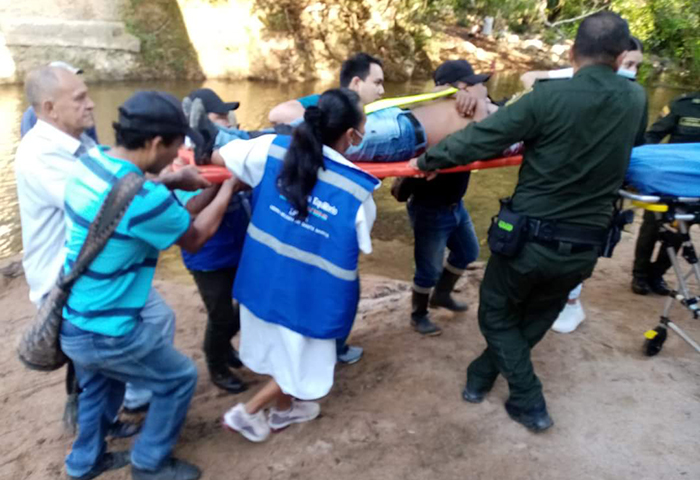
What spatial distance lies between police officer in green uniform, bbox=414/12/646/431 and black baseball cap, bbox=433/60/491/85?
0.77 metres

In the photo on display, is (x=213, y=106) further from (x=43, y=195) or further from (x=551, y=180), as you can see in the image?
(x=551, y=180)

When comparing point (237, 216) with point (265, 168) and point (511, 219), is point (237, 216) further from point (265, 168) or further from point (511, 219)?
point (511, 219)

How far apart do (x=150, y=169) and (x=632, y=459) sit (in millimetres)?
2728

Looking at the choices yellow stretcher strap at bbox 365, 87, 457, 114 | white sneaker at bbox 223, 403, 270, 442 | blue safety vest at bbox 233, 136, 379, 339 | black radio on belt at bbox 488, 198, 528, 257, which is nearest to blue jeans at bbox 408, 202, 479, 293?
yellow stretcher strap at bbox 365, 87, 457, 114

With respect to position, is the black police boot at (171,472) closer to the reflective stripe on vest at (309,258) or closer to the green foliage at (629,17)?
the reflective stripe on vest at (309,258)

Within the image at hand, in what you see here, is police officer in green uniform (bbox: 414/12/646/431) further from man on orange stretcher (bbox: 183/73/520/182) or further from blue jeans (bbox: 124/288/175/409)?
blue jeans (bbox: 124/288/175/409)

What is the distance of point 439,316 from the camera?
4.27 metres

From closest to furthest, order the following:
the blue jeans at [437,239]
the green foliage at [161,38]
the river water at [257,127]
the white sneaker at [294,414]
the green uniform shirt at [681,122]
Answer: the white sneaker at [294,414], the blue jeans at [437,239], the green uniform shirt at [681,122], the river water at [257,127], the green foliage at [161,38]

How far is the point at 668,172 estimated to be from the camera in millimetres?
3037

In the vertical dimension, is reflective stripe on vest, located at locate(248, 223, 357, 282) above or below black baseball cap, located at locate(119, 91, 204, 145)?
below

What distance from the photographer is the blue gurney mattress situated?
3.04 m

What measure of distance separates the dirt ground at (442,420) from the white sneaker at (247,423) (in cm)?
8

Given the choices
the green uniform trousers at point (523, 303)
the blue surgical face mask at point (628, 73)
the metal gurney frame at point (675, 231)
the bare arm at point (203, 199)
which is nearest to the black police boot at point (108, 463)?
the bare arm at point (203, 199)

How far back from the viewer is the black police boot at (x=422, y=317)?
3941 millimetres
